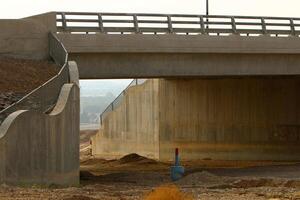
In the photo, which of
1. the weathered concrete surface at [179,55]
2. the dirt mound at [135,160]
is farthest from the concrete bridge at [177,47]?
the dirt mound at [135,160]

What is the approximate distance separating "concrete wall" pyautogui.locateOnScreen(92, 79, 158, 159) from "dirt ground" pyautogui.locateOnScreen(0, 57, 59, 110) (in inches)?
762

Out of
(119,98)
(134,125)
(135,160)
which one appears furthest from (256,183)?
(119,98)

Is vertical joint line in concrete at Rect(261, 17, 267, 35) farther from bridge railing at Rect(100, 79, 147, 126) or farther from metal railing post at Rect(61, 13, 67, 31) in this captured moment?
bridge railing at Rect(100, 79, 147, 126)

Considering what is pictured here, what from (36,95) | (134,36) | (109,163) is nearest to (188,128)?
(109,163)

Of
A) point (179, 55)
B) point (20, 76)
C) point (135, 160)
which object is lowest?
point (135, 160)

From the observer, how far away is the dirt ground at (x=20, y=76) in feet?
84.7

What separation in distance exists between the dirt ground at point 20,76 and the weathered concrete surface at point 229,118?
17.0 meters

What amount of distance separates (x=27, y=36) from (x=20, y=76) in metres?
3.32

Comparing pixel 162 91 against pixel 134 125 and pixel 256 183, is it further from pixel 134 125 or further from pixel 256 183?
pixel 256 183

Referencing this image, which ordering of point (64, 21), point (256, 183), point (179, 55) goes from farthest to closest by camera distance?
point (179, 55)
point (64, 21)
point (256, 183)

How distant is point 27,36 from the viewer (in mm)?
31188

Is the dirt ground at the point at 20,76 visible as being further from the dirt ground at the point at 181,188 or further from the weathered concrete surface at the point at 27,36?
A: the dirt ground at the point at 181,188

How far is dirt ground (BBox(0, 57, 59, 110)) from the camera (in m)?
25.8

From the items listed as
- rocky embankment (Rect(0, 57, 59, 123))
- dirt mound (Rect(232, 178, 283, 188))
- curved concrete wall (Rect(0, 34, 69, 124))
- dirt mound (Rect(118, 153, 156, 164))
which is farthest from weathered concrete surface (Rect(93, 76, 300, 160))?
curved concrete wall (Rect(0, 34, 69, 124))
